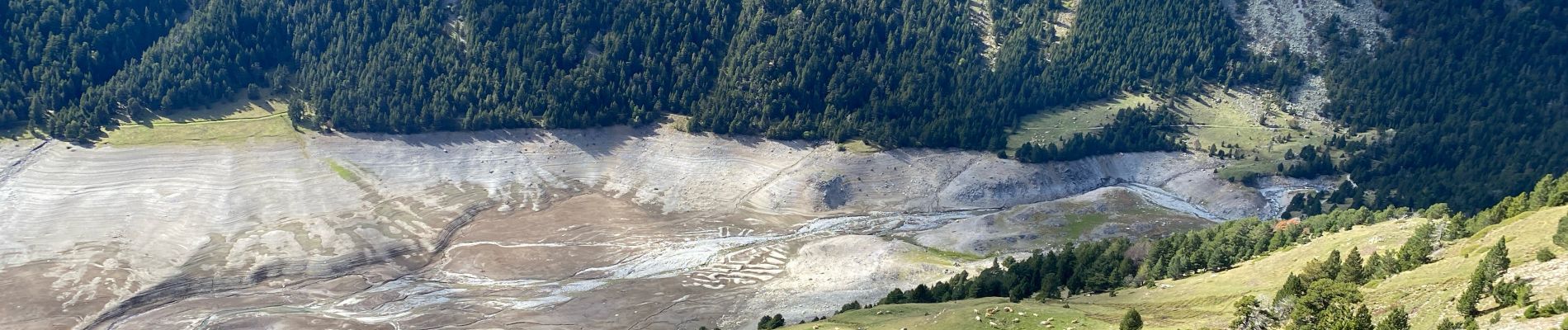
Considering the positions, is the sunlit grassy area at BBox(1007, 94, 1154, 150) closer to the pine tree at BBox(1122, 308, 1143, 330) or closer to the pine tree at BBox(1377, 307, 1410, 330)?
the pine tree at BBox(1122, 308, 1143, 330)

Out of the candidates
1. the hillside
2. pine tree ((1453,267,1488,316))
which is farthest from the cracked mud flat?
pine tree ((1453,267,1488,316))

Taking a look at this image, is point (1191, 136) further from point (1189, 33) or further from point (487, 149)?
point (487, 149)

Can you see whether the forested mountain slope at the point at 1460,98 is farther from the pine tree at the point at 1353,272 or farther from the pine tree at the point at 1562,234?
the pine tree at the point at 1562,234

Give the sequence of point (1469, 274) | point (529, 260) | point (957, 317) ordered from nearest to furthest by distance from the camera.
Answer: point (1469, 274) < point (957, 317) < point (529, 260)

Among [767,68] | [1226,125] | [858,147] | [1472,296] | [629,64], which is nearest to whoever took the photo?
[1472,296]

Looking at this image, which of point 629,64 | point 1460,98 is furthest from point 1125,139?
point 629,64

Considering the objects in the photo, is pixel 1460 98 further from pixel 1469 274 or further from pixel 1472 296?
pixel 1472 296

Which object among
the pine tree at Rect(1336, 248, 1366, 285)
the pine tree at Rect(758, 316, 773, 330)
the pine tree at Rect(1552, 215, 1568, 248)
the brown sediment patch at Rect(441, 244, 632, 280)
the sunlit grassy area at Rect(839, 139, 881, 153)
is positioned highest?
the pine tree at Rect(1552, 215, 1568, 248)
